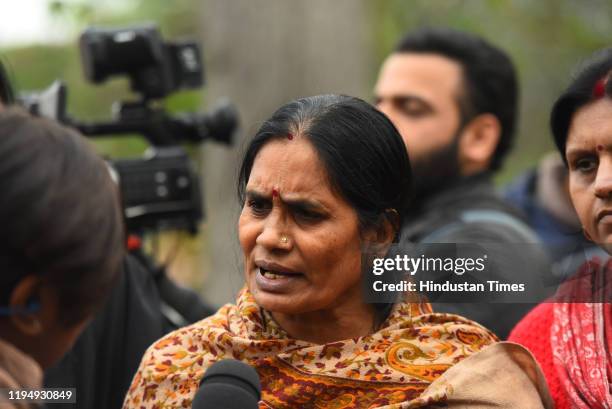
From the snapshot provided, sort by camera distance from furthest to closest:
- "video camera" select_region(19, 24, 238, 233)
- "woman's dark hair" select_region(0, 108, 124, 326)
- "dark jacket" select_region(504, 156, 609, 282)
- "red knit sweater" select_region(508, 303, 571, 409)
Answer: "dark jacket" select_region(504, 156, 609, 282)
"video camera" select_region(19, 24, 238, 233)
"red knit sweater" select_region(508, 303, 571, 409)
"woman's dark hair" select_region(0, 108, 124, 326)

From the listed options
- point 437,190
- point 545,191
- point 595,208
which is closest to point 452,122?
point 437,190

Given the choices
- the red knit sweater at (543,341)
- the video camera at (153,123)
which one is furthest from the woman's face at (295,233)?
the video camera at (153,123)

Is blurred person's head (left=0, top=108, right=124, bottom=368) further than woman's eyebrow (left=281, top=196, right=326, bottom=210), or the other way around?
woman's eyebrow (left=281, top=196, right=326, bottom=210)

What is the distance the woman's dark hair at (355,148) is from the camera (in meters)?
2.87

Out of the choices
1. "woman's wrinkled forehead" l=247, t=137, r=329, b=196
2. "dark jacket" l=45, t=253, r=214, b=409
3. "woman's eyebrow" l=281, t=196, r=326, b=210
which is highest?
"woman's wrinkled forehead" l=247, t=137, r=329, b=196

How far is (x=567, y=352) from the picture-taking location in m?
2.93

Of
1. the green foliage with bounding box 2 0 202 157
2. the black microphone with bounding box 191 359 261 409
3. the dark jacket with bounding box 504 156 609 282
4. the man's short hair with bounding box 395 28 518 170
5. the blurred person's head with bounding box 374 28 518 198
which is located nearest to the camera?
the black microphone with bounding box 191 359 261 409

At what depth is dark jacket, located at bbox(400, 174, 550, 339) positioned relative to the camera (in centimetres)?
337

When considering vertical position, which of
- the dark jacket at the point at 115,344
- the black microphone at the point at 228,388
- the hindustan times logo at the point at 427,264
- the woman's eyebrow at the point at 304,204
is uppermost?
the woman's eyebrow at the point at 304,204

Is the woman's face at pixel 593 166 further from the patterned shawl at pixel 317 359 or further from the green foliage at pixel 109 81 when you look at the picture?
the green foliage at pixel 109 81

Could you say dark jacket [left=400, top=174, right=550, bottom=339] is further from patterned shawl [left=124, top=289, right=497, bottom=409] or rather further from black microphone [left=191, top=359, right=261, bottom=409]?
black microphone [left=191, top=359, right=261, bottom=409]

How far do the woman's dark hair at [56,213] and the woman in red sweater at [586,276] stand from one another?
119cm

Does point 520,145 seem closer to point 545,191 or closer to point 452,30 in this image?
point 545,191

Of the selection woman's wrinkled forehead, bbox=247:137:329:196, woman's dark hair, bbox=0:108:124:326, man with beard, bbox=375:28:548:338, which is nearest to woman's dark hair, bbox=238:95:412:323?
woman's wrinkled forehead, bbox=247:137:329:196
